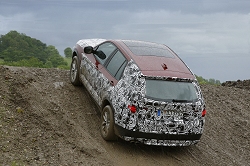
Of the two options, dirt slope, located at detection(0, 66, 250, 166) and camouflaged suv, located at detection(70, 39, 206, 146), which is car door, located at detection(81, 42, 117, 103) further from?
dirt slope, located at detection(0, 66, 250, 166)

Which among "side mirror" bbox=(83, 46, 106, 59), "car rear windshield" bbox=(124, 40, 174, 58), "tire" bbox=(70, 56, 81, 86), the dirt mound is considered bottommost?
the dirt mound

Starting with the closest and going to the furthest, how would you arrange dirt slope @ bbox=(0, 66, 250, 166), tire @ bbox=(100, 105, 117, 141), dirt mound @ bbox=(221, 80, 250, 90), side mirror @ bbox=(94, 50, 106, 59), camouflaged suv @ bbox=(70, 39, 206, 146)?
camouflaged suv @ bbox=(70, 39, 206, 146) → dirt slope @ bbox=(0, 66, 250, 166) → tire @ bbox=(100, 105, 117, 141) → side mirror @ bbox=(94, 50, 106, 59) → dirt mound @ bbox=(221, 80, 250, 90)

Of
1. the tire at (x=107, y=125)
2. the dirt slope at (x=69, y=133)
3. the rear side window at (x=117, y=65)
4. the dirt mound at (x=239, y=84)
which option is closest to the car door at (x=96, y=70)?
the rear side window at (x=117, y=65)

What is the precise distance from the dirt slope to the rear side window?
139 cm

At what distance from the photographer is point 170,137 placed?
7.17m

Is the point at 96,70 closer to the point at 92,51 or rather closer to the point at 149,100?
the point at 92,51

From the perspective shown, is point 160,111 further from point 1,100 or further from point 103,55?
point 1,100

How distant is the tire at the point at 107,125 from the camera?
746 centimetres

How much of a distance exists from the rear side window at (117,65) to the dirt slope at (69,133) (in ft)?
4.55

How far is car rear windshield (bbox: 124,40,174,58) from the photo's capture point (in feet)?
26.7

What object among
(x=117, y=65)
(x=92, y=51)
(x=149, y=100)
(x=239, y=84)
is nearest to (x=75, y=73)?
(x=92, y=51)

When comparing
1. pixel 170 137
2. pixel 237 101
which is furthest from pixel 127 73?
pixel 237 101

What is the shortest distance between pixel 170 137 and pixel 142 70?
1.42 metres

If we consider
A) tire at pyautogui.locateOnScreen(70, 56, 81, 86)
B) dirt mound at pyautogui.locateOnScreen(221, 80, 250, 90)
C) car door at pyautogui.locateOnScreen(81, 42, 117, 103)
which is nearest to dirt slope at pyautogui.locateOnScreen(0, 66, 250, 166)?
tire at pyautogui.locateOnScreen(70, 56, 81, 86)
